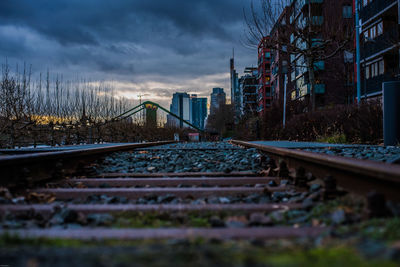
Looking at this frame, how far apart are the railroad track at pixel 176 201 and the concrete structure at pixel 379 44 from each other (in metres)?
25.5

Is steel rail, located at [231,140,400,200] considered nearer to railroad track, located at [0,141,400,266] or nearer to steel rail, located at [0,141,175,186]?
railroad track, located at [0,141,400,266]

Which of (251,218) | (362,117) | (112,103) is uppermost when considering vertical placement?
(112,103)

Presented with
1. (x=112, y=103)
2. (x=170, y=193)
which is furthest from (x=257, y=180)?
(x=112, y=103)

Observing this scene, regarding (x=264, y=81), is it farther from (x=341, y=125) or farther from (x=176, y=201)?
(x=176, y=201)

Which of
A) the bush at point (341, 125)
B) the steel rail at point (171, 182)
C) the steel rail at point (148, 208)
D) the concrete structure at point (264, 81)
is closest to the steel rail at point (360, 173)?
the steel rail at point (148, 208)

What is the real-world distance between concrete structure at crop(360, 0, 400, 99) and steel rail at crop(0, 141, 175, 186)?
2568 centimetres

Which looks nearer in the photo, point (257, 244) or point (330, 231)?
point (257, 244)

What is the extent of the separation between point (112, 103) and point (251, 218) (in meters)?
28.2

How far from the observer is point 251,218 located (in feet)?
7.34

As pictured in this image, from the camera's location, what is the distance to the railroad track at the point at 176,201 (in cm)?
179

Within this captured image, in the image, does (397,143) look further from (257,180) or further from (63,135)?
(63,135)

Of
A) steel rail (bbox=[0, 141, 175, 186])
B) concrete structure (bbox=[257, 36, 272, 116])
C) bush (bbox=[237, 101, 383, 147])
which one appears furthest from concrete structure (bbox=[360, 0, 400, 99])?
concrete structure (bbox=[257, 36, 272, 116])

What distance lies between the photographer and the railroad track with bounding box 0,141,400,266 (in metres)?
1.79

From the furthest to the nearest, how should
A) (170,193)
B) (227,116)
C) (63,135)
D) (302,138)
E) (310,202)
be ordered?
(227,116) → (63,135) → (302,138) → (170,193) → (310,202)
